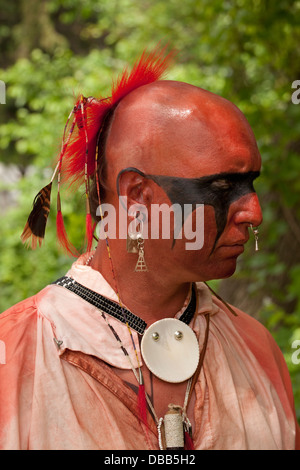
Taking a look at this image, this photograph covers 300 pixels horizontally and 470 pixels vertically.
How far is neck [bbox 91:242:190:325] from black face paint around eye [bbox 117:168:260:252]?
166 millimetres

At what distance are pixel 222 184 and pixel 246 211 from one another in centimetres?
9

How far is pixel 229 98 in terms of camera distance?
12.0 ft

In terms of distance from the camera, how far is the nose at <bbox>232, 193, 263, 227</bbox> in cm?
141

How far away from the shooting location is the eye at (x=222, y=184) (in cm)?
137

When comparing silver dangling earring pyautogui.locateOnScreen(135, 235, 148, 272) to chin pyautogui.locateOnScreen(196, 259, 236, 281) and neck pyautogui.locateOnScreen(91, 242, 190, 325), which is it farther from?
chin pyautogui.locateOnScreen(196, 259, 236, 281)

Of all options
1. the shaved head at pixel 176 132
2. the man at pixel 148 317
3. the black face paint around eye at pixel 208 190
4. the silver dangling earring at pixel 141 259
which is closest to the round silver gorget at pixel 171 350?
the man at pixel 148 317

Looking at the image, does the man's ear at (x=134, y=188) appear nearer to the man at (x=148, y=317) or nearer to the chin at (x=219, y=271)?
the man at (x=148, y=317)

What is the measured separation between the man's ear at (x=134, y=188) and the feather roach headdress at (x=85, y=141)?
59 millimetres

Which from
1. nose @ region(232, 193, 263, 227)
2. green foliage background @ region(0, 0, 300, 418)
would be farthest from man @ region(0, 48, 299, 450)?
green foliage background @ region(0, 0, 300, 418)

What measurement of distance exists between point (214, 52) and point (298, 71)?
57 cm

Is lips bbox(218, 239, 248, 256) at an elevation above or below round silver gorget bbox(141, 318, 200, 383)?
above

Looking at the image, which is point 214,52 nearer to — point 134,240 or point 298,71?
point 298,71

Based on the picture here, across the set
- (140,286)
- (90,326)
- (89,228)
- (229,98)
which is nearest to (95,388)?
(90,326)

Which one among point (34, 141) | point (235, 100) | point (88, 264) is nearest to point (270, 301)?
point (235, 100)
